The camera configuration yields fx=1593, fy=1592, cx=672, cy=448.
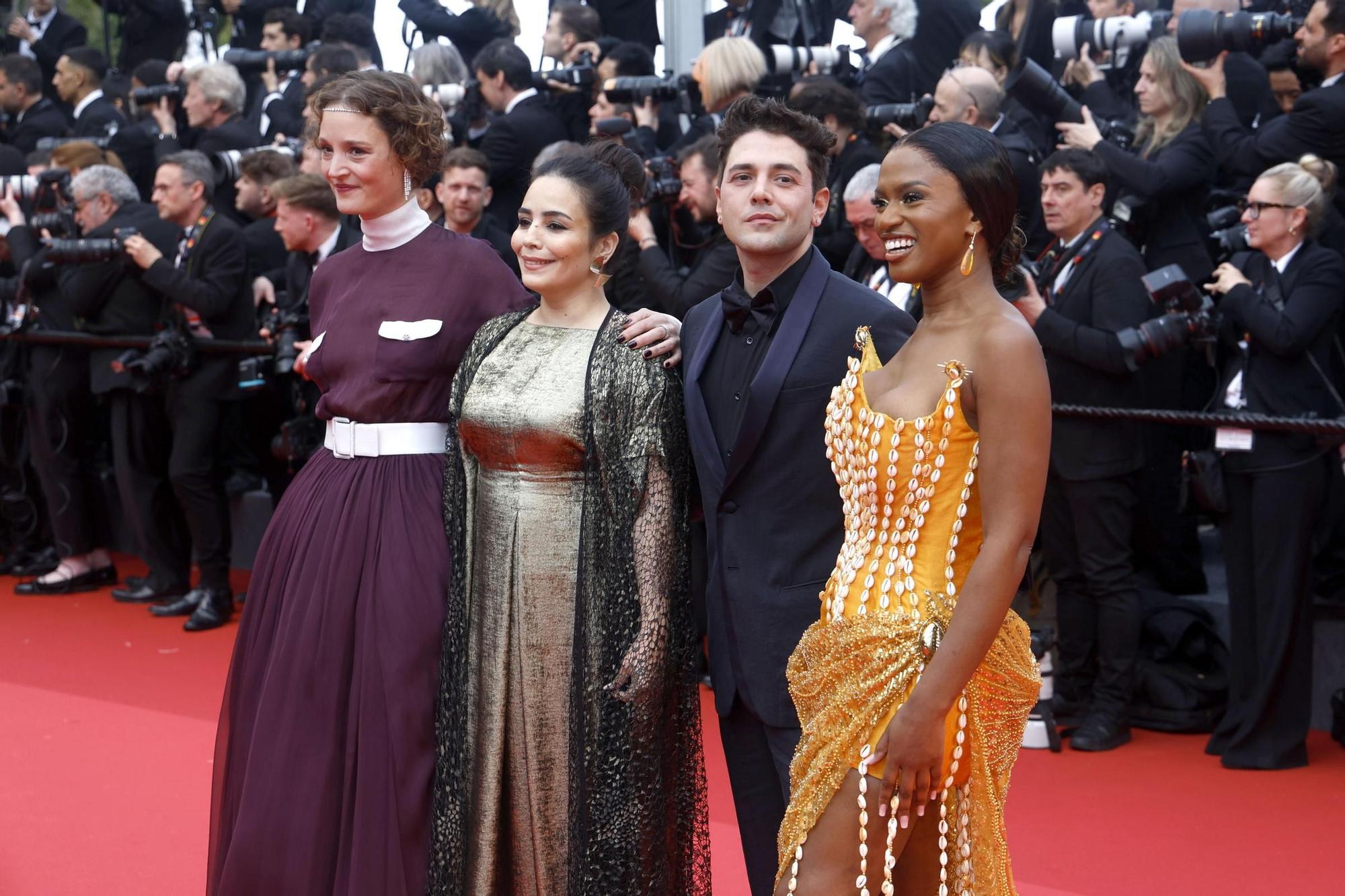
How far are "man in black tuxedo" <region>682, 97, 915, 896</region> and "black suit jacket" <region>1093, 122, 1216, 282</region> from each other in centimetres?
260

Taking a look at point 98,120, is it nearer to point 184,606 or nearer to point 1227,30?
point 184,606

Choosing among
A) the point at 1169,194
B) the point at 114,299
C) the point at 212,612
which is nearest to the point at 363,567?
the point at 1169,194

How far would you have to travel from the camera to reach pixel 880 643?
225cm

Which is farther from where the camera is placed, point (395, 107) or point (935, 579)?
point (395, 107)

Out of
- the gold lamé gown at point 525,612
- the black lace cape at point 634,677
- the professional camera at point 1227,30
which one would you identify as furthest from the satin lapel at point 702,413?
the professional camera at point 1227,30

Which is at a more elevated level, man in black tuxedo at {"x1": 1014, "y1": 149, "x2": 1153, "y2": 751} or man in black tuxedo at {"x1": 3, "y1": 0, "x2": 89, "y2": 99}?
man in black tuxedo at {"x1": 3, "y1": 0, "x2": 89, "y2": 99}

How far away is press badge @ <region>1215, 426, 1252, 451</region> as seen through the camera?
4.73 metres

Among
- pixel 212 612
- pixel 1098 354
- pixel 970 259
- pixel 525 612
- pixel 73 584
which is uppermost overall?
pixel 970 259

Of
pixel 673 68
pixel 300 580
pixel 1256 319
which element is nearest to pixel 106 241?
pixel 673 68

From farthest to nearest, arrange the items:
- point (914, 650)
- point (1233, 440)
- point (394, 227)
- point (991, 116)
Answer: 1. point (991, 116)
2. point (1233, 440)
3. point (394, 227)
4. point (914, 650)

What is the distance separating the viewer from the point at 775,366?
274cm

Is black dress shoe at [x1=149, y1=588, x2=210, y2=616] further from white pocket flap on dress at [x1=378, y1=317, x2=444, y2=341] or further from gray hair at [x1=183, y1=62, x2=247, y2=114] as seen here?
white pocket flap on dress at [x1=378, y1=317, x2=444, y2=341]

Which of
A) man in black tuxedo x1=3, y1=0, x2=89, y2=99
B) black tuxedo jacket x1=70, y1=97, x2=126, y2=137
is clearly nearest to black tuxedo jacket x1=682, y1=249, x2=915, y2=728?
black tuxedo jacket x1=70, y1=97, x2=126, y2=137

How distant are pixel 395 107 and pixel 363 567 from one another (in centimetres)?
97
